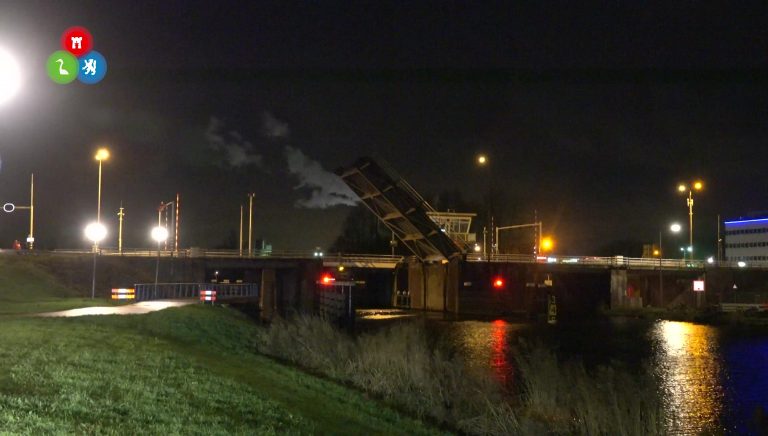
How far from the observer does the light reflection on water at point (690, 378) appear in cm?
1491

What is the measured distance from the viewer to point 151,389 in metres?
9.85

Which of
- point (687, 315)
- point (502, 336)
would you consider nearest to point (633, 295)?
point (687, 315)

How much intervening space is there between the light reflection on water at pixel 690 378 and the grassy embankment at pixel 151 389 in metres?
6.56

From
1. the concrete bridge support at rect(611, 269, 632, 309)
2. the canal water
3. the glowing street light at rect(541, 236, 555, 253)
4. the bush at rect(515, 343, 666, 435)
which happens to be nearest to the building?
the glowing street light at rect(541, 236, 555, 253)

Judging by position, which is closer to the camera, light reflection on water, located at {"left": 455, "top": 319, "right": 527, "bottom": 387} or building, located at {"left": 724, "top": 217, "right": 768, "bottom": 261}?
light reflection on water, located at {"left": 455, "top": 319, "right": 527, "bottom": 387}

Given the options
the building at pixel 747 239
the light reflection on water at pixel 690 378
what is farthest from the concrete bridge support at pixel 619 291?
the building at pixel 747 239

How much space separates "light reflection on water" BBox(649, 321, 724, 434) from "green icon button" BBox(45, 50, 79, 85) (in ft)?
44.3

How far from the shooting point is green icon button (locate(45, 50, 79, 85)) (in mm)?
13633

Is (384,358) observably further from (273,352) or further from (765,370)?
(765,370)

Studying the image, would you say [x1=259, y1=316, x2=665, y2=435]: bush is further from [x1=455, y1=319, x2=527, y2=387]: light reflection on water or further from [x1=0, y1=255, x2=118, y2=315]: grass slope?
[x1=0, y1=255, x2=118, y2=315]: grass slope

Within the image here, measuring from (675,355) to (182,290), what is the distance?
2969 centimetres

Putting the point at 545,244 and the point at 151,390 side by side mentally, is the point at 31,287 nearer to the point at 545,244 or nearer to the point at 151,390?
the point at 151,390

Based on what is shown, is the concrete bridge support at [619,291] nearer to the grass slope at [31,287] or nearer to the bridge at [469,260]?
the bridge at [469,260]

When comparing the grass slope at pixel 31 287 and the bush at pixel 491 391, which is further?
the grass slope at pixel 31 287
